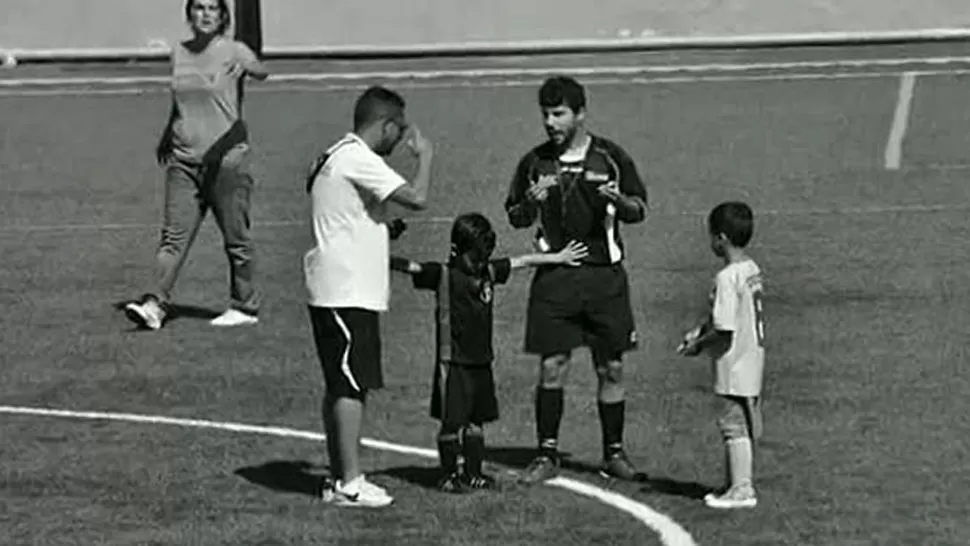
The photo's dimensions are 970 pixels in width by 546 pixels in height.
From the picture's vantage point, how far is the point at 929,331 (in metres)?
17.0

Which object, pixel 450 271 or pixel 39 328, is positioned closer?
pixel 450 271

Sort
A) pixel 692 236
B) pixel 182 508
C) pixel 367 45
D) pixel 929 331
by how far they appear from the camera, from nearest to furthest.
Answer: pixel 182 508
pixel 929 331
pixel 692 236
pixel 367 45

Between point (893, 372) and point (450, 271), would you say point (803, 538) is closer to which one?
point (450, 271)

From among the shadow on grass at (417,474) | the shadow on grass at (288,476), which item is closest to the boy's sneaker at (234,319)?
the shadow on grass at (288,476)

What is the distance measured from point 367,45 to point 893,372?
2668 centimetres

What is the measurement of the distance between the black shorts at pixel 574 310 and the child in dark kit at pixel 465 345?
32 cm

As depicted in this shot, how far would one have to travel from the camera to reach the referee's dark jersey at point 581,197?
1288 cm

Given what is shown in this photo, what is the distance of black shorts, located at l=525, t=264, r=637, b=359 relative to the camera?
12.9 metres

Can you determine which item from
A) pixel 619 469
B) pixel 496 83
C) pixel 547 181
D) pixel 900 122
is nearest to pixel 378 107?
pixel 547 181

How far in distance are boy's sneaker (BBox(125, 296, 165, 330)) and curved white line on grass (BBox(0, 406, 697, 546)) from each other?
261 centimetres

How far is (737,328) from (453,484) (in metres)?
1.56

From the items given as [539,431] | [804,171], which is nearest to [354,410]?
[539,431]

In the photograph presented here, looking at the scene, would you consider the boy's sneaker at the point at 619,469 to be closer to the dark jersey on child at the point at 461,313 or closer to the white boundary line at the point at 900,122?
the dark jersey on child at the point at 461,313

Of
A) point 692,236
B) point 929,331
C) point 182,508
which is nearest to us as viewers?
point 182,508
